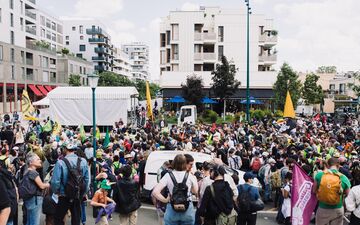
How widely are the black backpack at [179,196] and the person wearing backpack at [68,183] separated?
2.09 metres

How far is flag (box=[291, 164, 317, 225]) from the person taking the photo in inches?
268

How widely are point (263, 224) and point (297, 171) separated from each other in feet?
8.86

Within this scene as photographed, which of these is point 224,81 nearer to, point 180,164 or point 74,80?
point 180,164

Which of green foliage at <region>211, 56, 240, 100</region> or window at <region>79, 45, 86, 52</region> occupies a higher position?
window at <region>79, 45, 86, 52</region>

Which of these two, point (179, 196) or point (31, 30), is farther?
point (31, 30)

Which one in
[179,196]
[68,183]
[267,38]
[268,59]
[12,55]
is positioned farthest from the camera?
[12,55]

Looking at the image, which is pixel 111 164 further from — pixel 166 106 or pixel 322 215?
pixel 166 106

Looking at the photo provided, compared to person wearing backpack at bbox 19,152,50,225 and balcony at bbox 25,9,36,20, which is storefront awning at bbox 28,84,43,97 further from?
person wearing backpack at bbox 19,152,50,225

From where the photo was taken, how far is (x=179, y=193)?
17.4 feet

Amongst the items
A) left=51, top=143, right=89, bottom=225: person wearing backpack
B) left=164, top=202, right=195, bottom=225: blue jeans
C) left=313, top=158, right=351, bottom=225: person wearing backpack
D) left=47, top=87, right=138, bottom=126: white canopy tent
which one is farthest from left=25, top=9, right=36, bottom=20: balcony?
left=313, top=158, right=351, bottom=225: person wearing backpack

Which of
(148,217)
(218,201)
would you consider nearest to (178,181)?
(218,201)

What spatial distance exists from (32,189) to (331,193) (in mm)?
5176

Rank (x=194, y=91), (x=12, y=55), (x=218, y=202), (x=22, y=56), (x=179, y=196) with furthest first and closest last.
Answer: (x=22, y=56) < (x=12, y=55) < (x=194, y=91) < (x=218, y=202) < (x=179, y=196)

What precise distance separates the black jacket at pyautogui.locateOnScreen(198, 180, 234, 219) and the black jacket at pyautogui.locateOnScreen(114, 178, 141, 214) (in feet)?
5.31
